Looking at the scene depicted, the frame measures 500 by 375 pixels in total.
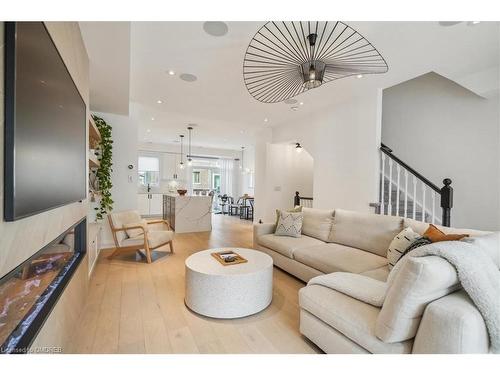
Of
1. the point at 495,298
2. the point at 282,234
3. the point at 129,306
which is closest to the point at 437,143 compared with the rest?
the point at 282,234

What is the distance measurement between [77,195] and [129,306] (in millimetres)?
1179

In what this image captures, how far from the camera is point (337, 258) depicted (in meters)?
2.51

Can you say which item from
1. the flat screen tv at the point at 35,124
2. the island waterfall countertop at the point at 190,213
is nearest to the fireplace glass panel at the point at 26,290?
the flat screen tv at the point at 35,124

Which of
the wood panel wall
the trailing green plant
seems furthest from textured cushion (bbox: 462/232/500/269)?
the trailing green plant

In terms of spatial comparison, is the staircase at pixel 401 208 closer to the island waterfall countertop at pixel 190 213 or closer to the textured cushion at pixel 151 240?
the textured cushion at pixel 151 240

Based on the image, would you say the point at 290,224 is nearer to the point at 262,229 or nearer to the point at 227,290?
the point at 262,229

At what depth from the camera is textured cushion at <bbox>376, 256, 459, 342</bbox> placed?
1.16m

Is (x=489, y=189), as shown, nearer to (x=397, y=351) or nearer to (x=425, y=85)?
(x=425, y=85)

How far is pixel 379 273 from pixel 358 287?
2.27 ft

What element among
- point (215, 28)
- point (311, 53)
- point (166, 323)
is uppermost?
point (215, 28)

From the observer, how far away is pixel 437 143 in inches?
161

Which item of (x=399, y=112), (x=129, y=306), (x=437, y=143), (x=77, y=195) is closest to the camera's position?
(x=77, y=195)

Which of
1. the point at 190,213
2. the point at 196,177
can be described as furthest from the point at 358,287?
the point at 196,177

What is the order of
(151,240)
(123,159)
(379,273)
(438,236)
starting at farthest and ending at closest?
(123,159)
(151,240)
(379,273)
(438,236)
